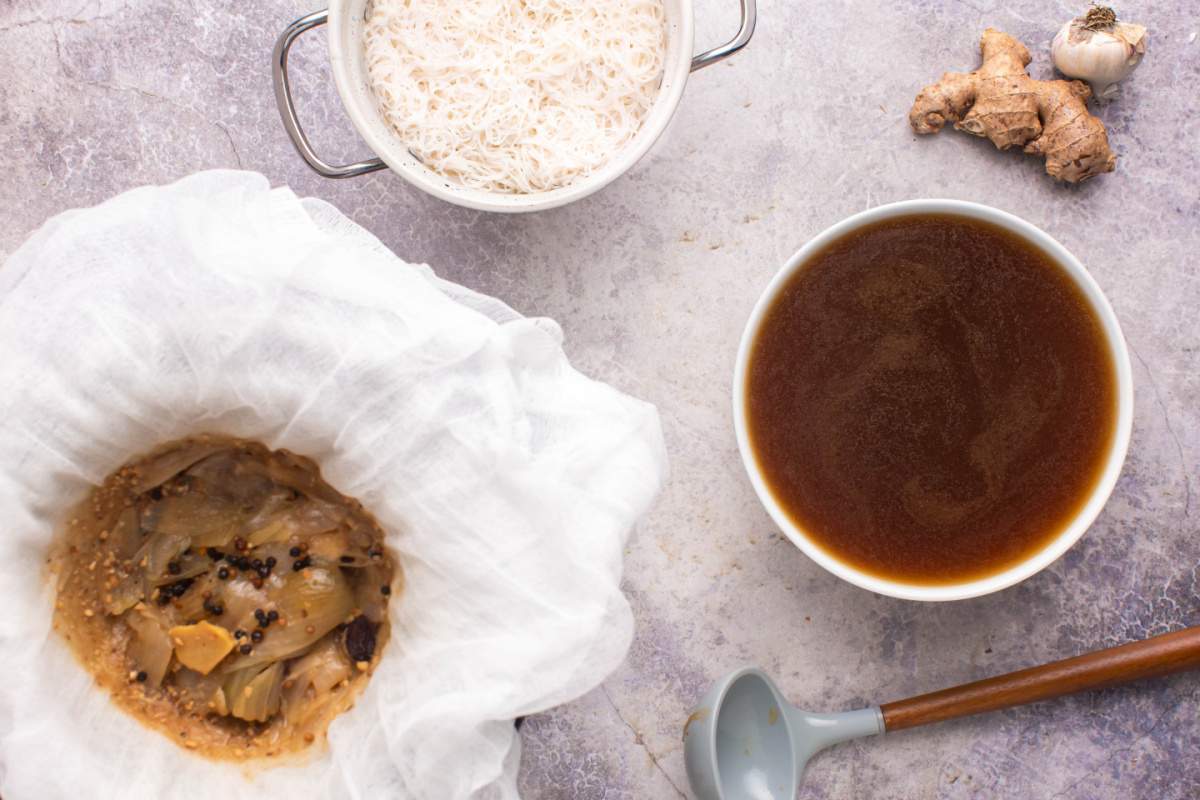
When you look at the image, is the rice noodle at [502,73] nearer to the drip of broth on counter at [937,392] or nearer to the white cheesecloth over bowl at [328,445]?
the white cheesecloth over bowl at [328,445]

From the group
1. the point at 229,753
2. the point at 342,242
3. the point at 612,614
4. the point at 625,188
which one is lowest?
the point at 229,753

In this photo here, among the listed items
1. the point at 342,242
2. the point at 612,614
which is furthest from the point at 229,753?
the point at 342,242

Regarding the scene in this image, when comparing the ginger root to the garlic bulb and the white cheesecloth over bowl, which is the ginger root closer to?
the garlic bulb

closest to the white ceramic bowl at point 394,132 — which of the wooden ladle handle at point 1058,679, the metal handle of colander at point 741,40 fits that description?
the metal handle of colander at point 741,40

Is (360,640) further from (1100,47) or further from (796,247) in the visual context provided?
(1100,47)

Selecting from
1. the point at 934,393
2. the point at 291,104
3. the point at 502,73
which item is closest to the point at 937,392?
the point at 934,393

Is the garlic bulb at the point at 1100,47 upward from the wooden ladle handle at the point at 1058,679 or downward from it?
upward

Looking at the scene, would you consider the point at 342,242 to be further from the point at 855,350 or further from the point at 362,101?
the point at 855,350
